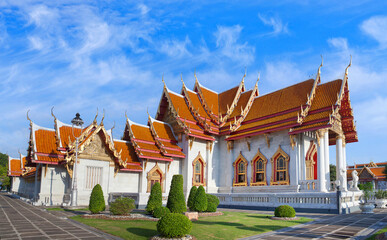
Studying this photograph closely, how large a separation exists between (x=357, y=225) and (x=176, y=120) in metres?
17.7

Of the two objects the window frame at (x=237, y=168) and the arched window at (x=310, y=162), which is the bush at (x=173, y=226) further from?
the window frame at (x=237, y=168)

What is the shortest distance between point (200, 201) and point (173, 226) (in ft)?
22.2

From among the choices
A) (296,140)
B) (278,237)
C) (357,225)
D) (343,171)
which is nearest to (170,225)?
(278,237)

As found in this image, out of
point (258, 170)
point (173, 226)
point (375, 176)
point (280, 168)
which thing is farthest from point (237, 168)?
point (375, 176)

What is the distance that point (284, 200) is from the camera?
19.2m

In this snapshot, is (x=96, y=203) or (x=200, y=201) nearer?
(x=96, y=203)

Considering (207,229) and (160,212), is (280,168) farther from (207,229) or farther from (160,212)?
(207,229)

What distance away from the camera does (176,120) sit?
Answer: 27312 mm

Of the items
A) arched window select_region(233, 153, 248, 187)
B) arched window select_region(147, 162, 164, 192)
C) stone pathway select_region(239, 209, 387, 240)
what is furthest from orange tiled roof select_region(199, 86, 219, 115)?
stone pathway select_region(239, 209, 387, 240)

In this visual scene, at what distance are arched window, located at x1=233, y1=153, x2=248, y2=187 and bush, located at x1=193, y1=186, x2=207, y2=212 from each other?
11.2 meters

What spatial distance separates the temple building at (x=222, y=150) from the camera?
2106 cm

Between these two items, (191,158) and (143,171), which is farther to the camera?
(191,158)

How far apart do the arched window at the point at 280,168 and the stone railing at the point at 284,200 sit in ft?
11.9

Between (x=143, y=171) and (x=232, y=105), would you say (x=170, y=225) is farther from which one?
(x=232, y=105)
